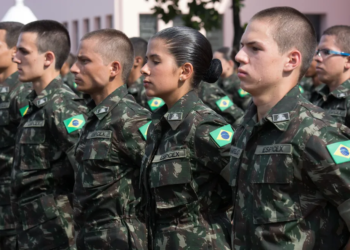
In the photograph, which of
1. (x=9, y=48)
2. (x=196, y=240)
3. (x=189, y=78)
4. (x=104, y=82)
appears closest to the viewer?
(x=196, y=240)

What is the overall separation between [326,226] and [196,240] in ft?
3.32

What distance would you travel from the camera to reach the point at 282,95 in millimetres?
3516

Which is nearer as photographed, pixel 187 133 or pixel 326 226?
pixel 326 226

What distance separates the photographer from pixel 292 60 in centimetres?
352

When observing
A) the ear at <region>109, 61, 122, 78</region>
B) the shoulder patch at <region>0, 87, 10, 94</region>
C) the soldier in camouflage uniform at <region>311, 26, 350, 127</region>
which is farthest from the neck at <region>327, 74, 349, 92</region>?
the shoulder patch at <region>0, 87, 10, 94</region>

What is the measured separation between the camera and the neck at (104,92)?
5.21 metres

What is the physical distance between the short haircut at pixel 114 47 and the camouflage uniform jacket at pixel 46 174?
1.69ft

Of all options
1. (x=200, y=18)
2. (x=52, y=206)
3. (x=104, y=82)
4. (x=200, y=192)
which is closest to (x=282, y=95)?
(x=200, y=192)

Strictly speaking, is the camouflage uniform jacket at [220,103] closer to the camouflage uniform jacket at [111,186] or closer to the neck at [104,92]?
the neck at [104,92]

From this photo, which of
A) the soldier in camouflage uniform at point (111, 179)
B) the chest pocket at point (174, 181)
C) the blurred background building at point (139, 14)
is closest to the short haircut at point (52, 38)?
the soldier in camouflage uniform at point (111, 179)

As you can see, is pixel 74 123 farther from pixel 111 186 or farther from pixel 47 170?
pixel 111 186

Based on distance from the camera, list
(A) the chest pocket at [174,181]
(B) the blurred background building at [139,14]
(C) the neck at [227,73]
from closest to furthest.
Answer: (A) the chest pocket at [174,181]
(C) the neck at [227,73]
(B) the blurred background building at [139,14]

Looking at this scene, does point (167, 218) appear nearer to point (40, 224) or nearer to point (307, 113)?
point (307, 113)

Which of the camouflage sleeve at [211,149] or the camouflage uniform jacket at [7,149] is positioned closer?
the camouflage sleeve at [211,149]
